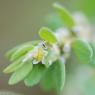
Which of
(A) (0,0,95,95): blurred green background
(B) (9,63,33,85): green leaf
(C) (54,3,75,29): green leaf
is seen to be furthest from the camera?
(A) (0,0,95,95): blurred green background

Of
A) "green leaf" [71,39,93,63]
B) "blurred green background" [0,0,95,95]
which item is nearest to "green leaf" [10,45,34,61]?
"green leaf" [71,39,93,63]

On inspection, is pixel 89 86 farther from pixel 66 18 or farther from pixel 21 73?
pixel 21 73

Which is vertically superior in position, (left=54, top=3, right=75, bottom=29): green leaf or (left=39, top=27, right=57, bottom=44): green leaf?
(left=54, top=3, right=75, bottom=29): green leaf

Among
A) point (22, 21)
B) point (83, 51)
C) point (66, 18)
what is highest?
point (22, 21)

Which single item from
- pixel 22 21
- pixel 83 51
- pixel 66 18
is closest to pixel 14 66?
pixel 83 51

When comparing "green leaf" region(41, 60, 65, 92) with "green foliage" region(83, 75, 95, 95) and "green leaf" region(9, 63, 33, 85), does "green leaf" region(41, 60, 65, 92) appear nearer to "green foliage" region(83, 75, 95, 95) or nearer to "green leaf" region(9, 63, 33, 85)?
"green leaf" region(9, 63, 33, 85)
